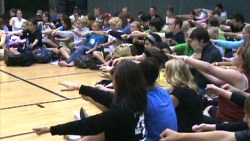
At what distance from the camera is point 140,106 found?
2324 millimetres

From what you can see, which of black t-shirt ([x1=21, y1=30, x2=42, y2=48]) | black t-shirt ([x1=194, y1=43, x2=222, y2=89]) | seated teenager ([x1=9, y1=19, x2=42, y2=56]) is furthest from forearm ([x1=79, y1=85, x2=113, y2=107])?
black t-shirt ([x1=21, y1=30, x2=42, y2=48])

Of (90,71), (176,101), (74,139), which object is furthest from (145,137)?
(90,71)

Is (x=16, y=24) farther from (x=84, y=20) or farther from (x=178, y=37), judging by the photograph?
(x=178, y=37)

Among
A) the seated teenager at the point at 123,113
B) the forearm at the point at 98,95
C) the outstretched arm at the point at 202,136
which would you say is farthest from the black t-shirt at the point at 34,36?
the outstretched arm at the point at 202,136

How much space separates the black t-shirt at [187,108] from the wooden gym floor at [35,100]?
56 cm

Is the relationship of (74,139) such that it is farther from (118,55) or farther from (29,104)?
(29,104)

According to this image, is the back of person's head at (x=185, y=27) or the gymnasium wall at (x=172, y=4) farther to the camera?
the gymnasium wall at (x=172, y=4)

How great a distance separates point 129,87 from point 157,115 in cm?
41

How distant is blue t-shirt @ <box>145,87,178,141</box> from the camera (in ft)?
8.48

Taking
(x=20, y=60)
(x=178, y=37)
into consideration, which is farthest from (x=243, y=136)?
(x=20, y=60)

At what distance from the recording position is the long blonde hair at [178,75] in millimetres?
3045

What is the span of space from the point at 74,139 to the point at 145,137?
1626 mm

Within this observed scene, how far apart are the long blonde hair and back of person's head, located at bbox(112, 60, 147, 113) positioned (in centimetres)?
77

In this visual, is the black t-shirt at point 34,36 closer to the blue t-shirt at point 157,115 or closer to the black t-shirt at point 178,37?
the black t-shirt at point 178,37
